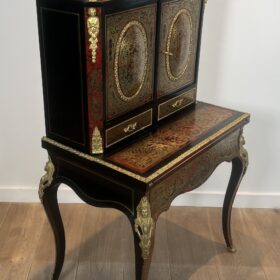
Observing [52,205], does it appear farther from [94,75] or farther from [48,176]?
[94,75]

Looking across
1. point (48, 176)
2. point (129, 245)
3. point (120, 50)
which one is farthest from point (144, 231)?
point (129, 245)

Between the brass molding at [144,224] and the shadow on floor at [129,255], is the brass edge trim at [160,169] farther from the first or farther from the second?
the shadow on floor at [129,255]

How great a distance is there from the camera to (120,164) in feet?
4.42

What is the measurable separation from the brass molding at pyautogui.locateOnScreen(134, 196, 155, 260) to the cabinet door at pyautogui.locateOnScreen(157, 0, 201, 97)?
17.8 inches

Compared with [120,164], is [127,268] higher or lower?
lower

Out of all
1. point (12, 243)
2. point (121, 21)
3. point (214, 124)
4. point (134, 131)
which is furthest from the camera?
point (12, 243)

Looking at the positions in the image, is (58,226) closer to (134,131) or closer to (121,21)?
(134,131)

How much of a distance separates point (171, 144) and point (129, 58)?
0.33m

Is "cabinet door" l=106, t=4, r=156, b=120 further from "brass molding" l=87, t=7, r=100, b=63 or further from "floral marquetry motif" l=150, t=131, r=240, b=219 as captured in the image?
"floral marquetry motif" l=150, t=131, r=240, b=219

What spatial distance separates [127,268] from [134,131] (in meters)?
0.77

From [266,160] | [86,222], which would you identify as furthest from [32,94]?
[266,160]

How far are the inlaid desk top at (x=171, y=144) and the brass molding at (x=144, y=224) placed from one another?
9 cm

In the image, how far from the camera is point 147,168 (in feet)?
4.38

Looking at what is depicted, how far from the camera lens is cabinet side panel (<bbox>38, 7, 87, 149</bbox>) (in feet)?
4.10
